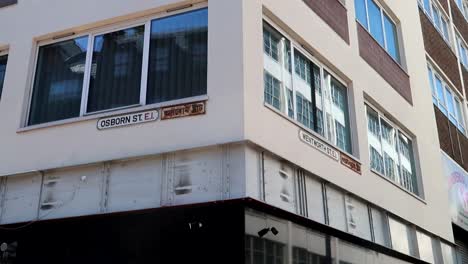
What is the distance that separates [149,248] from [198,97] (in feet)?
7.89

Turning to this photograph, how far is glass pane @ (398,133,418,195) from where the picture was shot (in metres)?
14.5

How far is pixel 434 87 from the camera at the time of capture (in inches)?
744

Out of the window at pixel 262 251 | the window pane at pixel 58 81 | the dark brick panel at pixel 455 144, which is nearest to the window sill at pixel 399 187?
the window at pixel 262 251

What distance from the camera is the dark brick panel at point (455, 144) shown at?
1902cm

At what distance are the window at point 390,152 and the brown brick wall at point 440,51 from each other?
521 centimetres

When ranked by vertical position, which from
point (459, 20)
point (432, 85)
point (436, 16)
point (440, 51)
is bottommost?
point (432, 85)

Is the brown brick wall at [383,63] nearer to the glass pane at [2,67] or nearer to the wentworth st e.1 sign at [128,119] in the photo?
the wentworth st e.1 sign at [128,119]

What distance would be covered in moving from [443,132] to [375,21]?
17.8ft

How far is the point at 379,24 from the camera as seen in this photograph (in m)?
15.4

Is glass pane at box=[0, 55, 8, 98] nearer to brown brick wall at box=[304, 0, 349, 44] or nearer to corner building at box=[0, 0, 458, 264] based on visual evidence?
corner building at box=[0, 0, 458, 264]

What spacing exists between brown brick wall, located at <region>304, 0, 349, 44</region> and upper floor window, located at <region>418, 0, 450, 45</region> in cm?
772

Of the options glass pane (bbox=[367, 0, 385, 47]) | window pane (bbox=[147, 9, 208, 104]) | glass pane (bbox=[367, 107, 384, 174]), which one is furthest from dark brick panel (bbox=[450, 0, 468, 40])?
window pane (bbox=[147, 9, 208, 104])

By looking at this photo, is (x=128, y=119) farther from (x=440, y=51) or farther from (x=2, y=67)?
(x=440, y=51)

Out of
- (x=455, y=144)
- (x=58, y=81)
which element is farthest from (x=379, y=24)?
(x=58, y=81)
